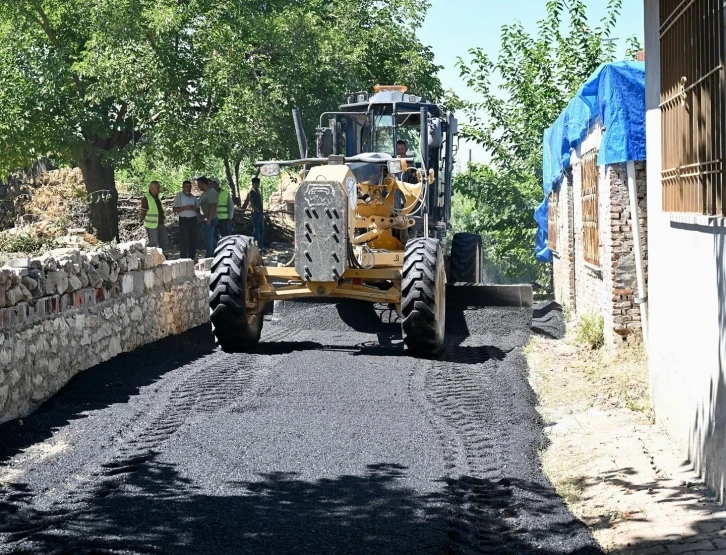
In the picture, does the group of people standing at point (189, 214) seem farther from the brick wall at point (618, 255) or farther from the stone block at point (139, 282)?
the brick wall at point (618, 255)

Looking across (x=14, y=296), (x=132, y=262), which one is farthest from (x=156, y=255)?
(x=14, y=296)

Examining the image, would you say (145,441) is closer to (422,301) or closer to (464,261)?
(422,301)

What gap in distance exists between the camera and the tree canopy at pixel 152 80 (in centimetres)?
1978

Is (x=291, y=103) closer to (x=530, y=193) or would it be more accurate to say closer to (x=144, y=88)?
(x=144, y=88)

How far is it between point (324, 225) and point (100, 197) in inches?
460

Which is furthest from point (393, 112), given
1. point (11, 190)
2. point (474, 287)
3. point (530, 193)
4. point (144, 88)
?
point (11, 190)

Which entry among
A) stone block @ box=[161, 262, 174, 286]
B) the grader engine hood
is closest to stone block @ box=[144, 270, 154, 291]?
stone block @ box=[161, 262, 174, 286]

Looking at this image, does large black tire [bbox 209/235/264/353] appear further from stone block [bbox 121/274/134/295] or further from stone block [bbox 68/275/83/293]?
stone block [bbox 68/275/83/293]

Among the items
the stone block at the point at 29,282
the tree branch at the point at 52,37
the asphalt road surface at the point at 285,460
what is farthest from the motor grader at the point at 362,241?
the tree branch at the point at 52,37

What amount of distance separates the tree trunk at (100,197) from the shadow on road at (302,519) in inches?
652

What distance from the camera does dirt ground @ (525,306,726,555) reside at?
5.56 metres

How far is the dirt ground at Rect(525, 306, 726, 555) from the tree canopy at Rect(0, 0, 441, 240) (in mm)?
10152

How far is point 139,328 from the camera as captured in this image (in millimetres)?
12602

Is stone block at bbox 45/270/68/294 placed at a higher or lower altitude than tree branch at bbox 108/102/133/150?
lower
